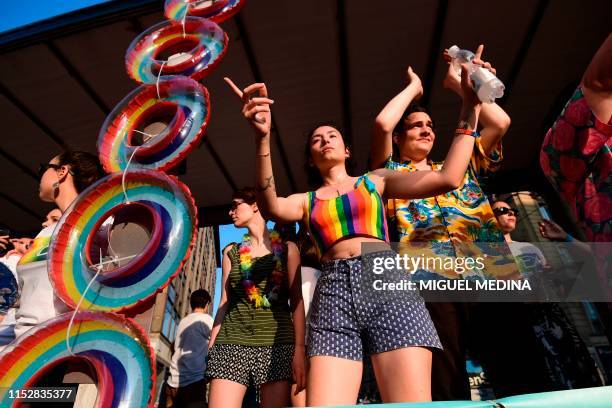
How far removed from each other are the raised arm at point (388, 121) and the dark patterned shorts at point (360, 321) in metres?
0.76

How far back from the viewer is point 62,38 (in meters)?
3.64

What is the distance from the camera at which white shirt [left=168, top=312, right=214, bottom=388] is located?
410 centimetres

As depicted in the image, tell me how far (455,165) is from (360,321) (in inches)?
29.2

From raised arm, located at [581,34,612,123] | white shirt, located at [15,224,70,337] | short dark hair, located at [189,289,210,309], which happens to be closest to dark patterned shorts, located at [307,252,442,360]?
raised arm, located at [581,34,612,123]

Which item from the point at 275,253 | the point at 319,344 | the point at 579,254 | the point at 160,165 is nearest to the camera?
the point at 319,344

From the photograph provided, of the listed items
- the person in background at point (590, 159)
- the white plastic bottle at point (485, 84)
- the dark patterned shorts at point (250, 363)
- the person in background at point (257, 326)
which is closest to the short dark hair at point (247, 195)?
the person in background at point (257, 326)

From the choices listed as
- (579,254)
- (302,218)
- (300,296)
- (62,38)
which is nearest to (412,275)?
(302,218)

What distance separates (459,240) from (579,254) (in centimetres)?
82

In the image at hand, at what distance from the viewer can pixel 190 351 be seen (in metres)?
4.25

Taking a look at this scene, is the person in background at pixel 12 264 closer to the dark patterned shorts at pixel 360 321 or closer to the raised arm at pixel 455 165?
the dark patterned shorts at pixel 360 321

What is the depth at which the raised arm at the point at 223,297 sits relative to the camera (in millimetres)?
2693

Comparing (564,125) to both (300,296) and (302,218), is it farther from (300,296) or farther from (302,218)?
(300,296)

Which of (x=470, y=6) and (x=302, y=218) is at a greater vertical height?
(x=470, y=6)

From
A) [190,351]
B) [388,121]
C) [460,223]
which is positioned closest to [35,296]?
[388,121]
